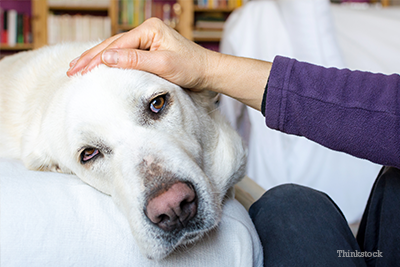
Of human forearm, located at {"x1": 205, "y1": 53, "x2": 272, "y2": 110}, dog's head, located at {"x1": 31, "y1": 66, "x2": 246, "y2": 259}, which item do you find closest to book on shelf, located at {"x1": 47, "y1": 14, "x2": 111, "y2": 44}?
dog's head, located at {"x1": 31, "y1": 66, "x2": 246, "y2": 259}

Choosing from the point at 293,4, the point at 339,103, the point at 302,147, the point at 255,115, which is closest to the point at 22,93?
the point at 339,103

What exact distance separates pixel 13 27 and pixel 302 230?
5.07m

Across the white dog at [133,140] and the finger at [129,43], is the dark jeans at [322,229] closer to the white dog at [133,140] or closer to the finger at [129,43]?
the white dog at [133,140]

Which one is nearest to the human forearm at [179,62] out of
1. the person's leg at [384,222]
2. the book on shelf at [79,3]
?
the person's leg at [384,222]

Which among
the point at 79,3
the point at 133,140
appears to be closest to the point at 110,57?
the point at 133,140

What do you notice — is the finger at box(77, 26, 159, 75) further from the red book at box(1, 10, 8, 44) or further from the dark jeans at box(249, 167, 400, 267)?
the red book at box(1, 10, 8, 44)

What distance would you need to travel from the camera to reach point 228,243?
2.95 ft

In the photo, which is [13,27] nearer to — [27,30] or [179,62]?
[27,30]

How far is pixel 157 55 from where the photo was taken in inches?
41.4

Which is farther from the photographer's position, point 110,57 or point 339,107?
point 110,57

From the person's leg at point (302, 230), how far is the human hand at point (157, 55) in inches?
20.1

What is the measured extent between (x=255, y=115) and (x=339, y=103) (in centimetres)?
135

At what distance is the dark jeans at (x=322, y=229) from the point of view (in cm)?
94

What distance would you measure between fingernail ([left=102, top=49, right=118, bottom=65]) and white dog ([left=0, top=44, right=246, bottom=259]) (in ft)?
0.12
